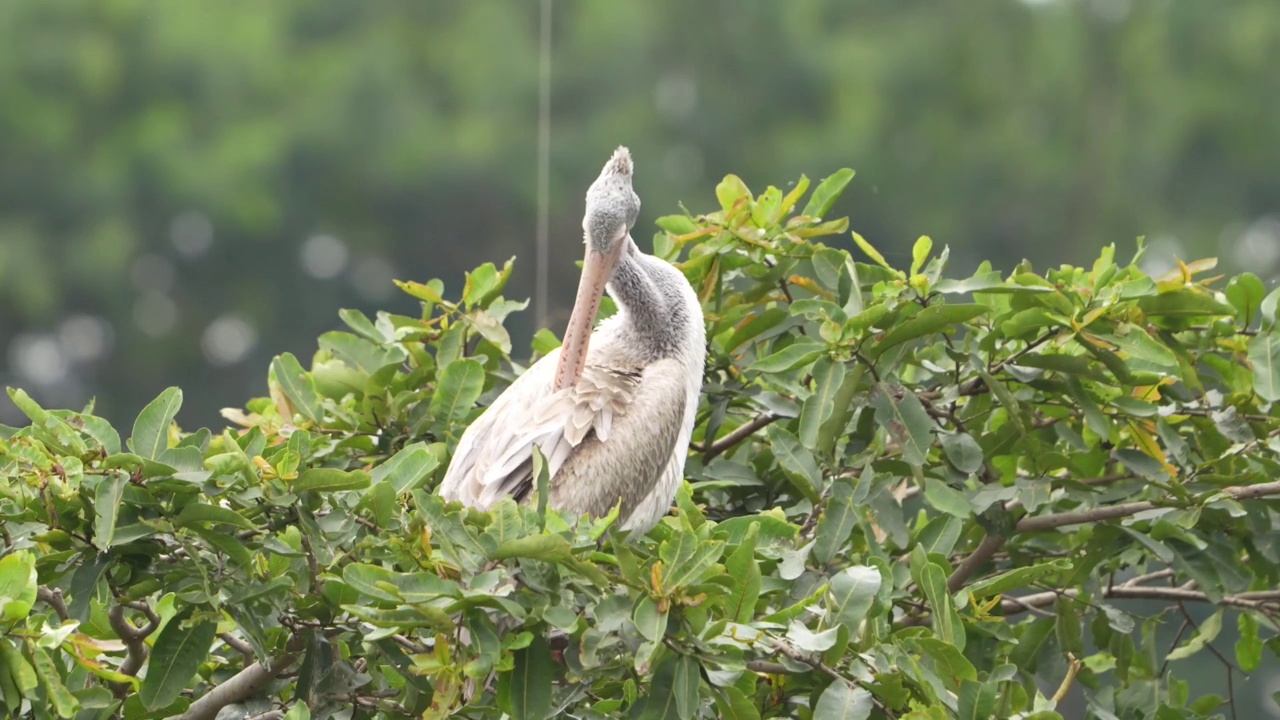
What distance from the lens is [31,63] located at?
29.8ft

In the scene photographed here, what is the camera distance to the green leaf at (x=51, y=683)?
5.80ft

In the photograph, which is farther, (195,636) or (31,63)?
(31,63)

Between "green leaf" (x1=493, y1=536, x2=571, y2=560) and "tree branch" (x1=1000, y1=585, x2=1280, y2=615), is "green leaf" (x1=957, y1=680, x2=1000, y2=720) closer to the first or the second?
"green leaf" (x1=493, y1=536, x2=571, y2=560)

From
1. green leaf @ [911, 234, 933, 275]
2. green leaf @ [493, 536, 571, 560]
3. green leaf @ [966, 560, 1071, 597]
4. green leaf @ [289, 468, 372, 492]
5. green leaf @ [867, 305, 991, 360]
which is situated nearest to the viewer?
green leaf @ [493, 536, 571, 560]

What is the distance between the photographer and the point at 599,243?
282cm

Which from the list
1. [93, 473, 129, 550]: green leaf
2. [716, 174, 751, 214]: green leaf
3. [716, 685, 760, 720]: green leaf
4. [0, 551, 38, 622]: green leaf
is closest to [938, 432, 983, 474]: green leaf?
[716, 174, 751, 214]: green leaf

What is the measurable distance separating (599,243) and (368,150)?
618 cm

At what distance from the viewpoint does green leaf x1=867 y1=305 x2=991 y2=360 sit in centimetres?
244

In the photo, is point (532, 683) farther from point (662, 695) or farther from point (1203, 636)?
point (1203, 636)

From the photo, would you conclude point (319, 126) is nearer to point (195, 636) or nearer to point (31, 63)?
point (31, 63)

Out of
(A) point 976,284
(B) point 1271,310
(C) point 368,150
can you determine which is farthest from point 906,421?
(C) point 368,150

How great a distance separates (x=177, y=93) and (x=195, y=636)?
7.69 m

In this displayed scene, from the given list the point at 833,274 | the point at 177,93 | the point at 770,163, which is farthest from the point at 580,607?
the point at 177,93

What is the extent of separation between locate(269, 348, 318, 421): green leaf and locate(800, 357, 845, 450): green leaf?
3.03 ft
